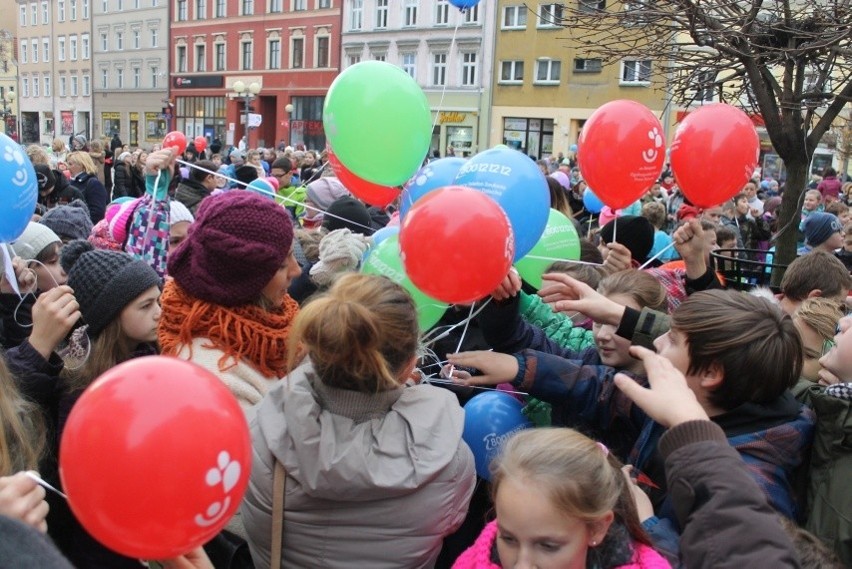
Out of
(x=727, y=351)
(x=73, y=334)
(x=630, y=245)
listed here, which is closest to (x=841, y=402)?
(x=727, y=351)

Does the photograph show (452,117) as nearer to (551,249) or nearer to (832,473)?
(551,249)

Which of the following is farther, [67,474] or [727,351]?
[727,351]

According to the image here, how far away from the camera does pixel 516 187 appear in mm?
A: 2725

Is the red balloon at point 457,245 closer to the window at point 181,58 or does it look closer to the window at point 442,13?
the window at point 442,13

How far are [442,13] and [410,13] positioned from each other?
1.78 m

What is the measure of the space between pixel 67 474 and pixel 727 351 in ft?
4.93

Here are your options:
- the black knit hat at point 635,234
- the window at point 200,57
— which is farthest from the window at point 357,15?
the black knit hat at point 635,234

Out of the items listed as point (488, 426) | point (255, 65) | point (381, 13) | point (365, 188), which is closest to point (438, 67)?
point (381, 13)

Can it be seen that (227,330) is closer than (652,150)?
Yes

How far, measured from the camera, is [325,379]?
5.55ft

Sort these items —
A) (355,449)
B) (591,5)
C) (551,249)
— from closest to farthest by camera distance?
(355,449) → (551,249) → (591,5)

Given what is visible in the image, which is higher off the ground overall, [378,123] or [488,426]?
[378,123]

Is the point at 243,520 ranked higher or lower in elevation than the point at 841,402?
lower

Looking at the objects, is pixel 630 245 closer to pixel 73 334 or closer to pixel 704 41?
pixel 704 41
